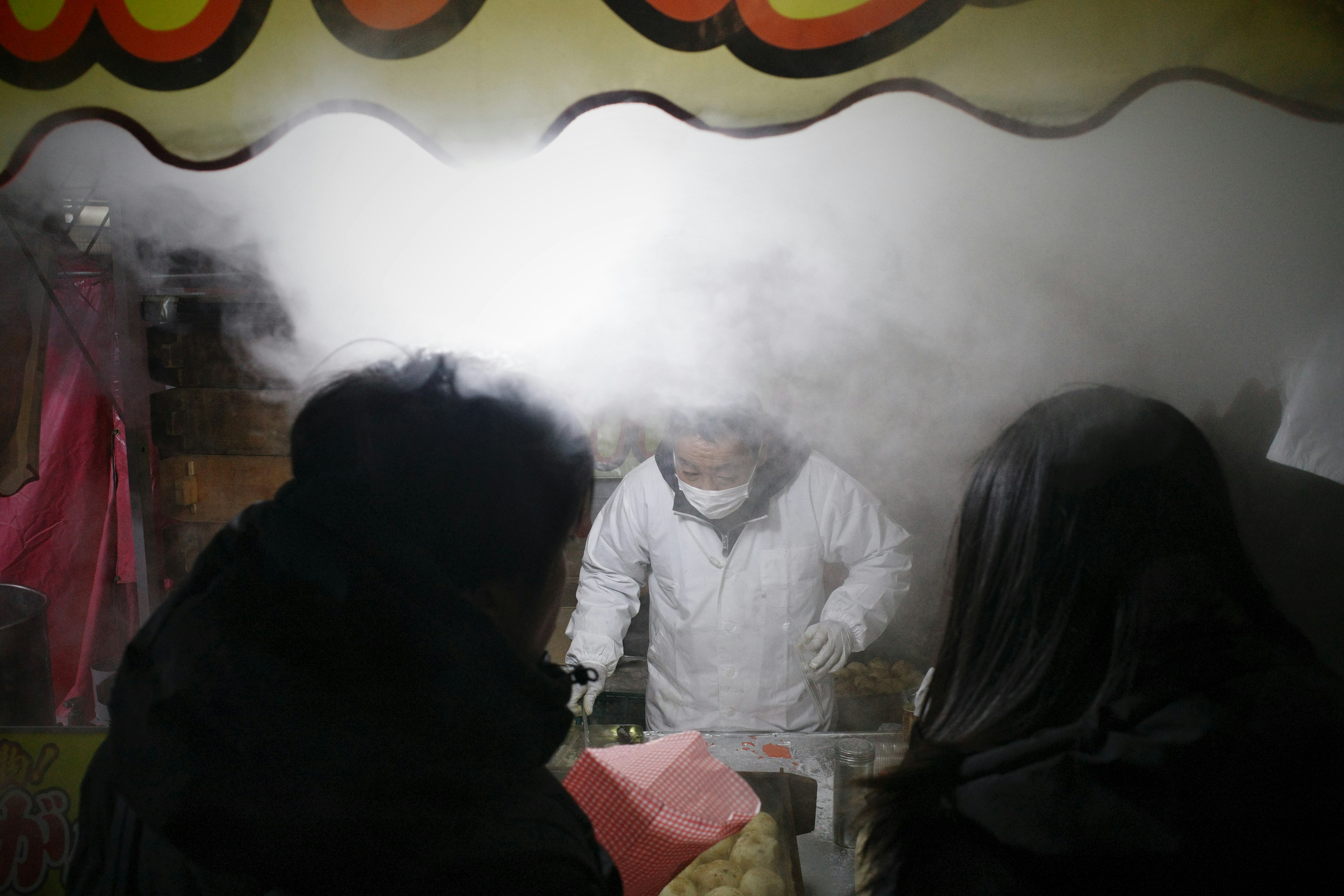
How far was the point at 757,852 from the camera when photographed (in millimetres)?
1774

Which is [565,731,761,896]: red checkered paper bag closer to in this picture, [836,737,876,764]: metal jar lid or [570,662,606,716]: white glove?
[836,737,876,764]: metal jar lid

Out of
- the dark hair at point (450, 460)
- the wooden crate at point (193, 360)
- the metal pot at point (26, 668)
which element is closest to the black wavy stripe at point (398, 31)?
the dark hair at point (450, 460)

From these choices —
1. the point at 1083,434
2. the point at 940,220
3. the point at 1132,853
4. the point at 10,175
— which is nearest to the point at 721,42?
the point at 940,220

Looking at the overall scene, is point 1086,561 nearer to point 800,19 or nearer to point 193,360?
point 800,19

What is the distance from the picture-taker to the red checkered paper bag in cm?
134

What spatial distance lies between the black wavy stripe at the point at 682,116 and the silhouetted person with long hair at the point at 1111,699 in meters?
0.70

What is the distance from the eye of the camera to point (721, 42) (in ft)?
4.96

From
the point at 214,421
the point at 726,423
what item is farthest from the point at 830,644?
the point at 214,421

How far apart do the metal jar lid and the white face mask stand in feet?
3.21

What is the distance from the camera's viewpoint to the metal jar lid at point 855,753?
1957 millimetres

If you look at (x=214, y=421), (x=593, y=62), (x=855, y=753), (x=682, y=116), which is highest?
(x=593, y=62)

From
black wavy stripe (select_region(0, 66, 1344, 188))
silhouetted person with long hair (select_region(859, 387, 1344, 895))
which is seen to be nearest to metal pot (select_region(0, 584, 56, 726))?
black wavy stripe (select_region(0, 66, 1344, 188))

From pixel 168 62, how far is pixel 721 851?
2.33m

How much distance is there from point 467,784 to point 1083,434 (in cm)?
102
